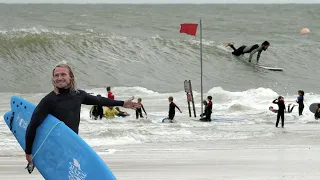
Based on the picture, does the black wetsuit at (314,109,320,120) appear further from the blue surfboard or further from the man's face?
the man's face

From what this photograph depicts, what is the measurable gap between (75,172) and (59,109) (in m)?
0.51

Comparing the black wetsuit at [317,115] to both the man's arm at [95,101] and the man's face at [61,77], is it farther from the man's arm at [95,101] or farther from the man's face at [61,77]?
the man's face at [61,77]

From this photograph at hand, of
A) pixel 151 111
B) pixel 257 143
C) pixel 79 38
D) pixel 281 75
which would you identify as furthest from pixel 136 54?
pixel 257 143

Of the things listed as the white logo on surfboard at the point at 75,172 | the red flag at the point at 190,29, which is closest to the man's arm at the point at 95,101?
the white logo on surfboard at the point at 75,172

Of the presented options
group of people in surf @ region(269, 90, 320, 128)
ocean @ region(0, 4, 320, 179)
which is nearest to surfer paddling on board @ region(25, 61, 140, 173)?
ocean @ region(0, 4, 320, 179)

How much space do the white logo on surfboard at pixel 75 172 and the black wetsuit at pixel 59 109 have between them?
0.30 meters

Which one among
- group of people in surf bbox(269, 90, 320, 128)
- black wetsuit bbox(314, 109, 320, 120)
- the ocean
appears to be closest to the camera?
the ocean

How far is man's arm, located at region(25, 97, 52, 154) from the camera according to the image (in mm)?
4648

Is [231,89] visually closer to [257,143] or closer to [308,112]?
[308,112]

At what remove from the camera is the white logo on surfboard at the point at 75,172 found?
4.56m

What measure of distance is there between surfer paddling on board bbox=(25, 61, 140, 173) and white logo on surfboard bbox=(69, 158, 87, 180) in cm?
30

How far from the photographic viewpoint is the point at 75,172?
182 inches

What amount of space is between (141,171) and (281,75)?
23.5m

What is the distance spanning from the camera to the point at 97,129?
14.3 meters
